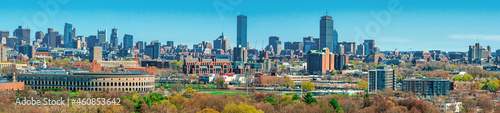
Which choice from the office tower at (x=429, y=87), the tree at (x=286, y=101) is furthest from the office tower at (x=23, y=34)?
the tree at (x=286, y=101)

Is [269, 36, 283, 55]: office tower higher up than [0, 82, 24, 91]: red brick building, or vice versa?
[269, 36, 283, 55]: office tower

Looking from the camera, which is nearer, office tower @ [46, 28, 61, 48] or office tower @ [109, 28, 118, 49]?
office tower @ [46, 28, 61, 48]

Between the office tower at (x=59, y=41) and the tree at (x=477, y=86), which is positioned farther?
the office tower at (x=59, y=41)

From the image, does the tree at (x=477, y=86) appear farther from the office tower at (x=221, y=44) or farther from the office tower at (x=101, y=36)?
the office tower at (x=101, y=36)

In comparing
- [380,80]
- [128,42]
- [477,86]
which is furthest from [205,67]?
[128,42]

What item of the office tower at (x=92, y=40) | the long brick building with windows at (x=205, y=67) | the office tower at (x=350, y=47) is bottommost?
the long brick building with windows at (x=205, y=67)

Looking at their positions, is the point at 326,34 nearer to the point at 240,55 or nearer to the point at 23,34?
the point at 240,55

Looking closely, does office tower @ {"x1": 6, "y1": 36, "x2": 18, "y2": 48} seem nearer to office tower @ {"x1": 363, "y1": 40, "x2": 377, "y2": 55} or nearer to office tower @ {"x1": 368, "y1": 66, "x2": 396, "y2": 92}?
office tower @ {"x1": 363, "y1": 40, "x2": 377, "y2": 55}

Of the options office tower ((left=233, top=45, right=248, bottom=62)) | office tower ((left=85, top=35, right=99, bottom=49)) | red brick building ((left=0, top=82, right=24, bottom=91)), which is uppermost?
office tower ((left=85, top=35, right=99, bottom=49))

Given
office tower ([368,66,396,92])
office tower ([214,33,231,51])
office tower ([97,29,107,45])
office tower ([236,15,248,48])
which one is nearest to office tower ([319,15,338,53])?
office tower ([236,15,248,48])
